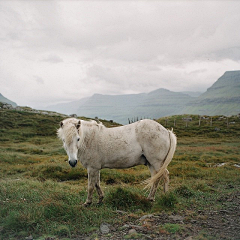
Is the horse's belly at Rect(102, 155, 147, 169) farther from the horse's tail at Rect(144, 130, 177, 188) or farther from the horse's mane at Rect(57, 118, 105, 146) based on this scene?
the horse's mane at Rect(57, 118, 105, 146)

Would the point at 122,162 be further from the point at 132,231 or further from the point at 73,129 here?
the point at 132,231

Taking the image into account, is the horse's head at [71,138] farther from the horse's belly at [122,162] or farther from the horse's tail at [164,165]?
the horse's tail at [164,165]

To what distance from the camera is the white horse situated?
7.59 m

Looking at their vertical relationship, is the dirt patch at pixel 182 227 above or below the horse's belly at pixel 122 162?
below

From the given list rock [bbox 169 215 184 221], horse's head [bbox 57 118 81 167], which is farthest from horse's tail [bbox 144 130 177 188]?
horse's head [bbox 57 118 81 167]

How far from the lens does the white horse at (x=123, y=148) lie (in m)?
7.59

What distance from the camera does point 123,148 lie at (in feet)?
25.1

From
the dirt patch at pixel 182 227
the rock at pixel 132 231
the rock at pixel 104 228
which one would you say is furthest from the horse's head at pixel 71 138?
the rock at pixel 132 231

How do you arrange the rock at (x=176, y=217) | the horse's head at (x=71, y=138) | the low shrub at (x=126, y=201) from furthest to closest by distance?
the low shrub at (x=126, y=201), the horse's head at (x=71, y=138), the rock at (x=176, y=217)

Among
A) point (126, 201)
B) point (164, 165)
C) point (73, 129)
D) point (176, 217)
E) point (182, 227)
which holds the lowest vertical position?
point (126, 201)

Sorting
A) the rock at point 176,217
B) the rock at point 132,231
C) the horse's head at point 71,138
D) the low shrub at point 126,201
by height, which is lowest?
the low shrub at point 126,201

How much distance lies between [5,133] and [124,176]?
31969mm

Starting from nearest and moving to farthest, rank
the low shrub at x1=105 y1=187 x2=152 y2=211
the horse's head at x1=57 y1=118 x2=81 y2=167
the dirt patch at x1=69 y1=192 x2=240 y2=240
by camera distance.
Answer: the dirt patch at x1=69 y1=192 x2=240 y2=240 → the horse's head at x1=57 y1=118 x2=81 y2=167 → the low shrub at x1=105 y1=187 x2=152 y2=211

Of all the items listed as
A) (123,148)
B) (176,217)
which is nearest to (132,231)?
(176,217)
